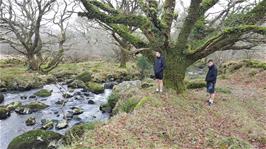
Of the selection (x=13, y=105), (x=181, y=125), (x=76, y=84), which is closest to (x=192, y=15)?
(x=181, y=125)

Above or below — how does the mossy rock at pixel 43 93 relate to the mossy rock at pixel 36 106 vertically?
above

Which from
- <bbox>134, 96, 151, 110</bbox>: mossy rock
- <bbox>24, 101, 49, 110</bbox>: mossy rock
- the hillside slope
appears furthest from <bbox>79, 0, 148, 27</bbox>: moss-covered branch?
<bbox>24, 101, 49, 110</bbox>: mossy rock

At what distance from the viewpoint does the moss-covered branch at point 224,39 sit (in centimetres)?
1478

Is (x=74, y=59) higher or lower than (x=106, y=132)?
higher

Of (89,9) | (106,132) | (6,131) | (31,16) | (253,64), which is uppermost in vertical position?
(31,16)

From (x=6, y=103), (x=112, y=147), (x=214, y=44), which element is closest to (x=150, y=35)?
(x=214, y=44)

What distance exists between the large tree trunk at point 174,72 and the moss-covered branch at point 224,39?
72 centimetres

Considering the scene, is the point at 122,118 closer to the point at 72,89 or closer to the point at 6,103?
the point at 6,103

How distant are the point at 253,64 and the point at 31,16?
22252 mm

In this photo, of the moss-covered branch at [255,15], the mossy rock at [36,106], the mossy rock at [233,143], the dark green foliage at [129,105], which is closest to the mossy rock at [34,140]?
the dark green foliage at [129,105]

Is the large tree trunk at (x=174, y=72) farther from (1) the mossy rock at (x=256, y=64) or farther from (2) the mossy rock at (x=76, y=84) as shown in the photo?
(1) the mossy rock at (x=256, y=64)

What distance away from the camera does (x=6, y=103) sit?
21.8 m

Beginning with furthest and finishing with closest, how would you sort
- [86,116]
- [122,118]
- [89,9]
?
[86,116] < [89,9] < [122,118]

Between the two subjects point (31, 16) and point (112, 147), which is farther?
point (31, 16)
